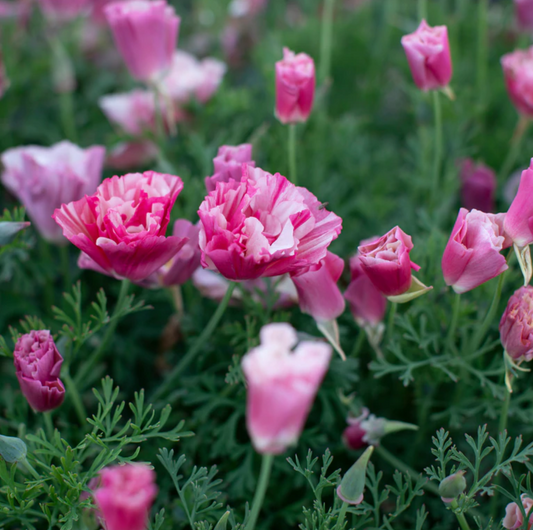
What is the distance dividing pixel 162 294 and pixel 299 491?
1.05 feet

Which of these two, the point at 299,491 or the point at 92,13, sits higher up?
the point at 92,13

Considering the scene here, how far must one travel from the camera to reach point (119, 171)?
41.5 inches

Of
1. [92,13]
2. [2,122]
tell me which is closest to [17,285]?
[2,122]

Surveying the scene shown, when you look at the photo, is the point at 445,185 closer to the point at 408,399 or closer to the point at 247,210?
the point at 408,399

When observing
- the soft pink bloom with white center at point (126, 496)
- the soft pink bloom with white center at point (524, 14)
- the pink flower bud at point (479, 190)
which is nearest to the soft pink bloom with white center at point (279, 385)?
the soft pink bloom with white center at point (126, 496)

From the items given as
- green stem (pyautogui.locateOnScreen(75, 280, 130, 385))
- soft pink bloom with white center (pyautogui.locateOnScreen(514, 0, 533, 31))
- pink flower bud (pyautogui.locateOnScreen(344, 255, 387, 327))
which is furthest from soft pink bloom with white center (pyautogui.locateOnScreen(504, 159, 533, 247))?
soft pink bloom with white center (pyautogui.locateOnScreen(514, 0, 533, 31))

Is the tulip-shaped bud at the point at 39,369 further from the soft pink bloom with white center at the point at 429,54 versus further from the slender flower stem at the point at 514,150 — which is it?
the slender flower stem at the point at 514,150

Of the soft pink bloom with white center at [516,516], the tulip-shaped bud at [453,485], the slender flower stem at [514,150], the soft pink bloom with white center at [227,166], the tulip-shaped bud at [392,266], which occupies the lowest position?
the soft pink bloom with white center at [516,516]

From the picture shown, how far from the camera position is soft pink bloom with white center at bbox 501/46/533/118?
86 cm

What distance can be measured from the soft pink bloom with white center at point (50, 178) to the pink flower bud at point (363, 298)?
1.17 ft

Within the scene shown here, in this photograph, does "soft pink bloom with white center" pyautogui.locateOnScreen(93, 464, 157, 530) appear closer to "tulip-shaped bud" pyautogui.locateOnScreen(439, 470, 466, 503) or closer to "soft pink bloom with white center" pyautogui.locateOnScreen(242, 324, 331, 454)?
"soft pink bloom with white center" pyautogui.locateOnScreen(242, 324, 331, 454)

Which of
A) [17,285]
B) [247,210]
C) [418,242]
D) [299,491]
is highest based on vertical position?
[247,210]

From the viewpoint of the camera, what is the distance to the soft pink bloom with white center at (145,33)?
2.69ft

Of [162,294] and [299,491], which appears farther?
[162,294]
